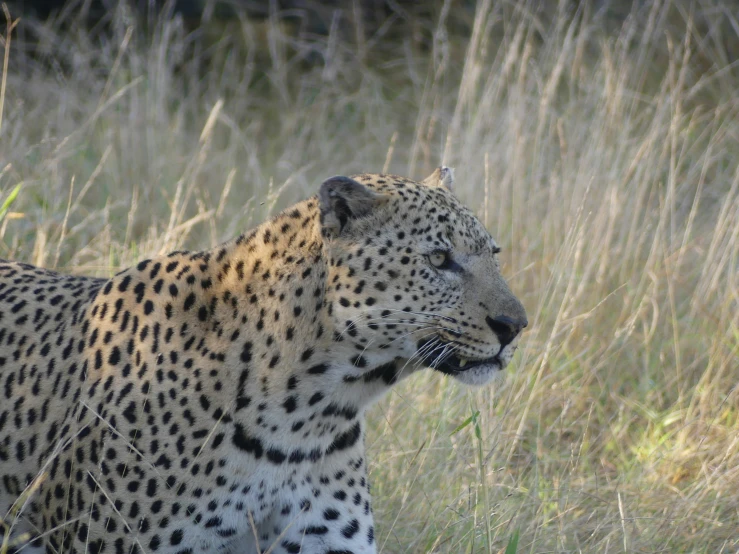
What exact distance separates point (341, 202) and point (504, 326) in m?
0.64

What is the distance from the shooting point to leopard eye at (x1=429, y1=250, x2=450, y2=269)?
3584mm

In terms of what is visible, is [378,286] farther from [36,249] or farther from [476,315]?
[36,249]

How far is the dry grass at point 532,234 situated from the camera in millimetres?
4672

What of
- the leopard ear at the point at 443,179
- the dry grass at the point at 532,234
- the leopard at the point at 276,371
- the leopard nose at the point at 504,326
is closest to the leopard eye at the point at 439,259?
the leopard at the point at 276,371

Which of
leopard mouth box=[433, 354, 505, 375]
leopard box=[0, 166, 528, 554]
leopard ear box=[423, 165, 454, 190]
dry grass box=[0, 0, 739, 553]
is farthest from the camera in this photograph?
dry grass box=[0, 0, 739, 553]

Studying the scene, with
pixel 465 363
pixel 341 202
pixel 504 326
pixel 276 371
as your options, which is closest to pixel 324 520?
pixel 276 371

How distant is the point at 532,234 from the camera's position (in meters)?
6.67

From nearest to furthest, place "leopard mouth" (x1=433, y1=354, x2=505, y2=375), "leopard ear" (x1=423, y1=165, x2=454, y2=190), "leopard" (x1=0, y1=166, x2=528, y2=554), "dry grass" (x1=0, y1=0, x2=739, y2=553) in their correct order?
"leopard" (x1=0, y1=166, x2=528, y2=554), "leopard mouth" (x1=433, y1=354, x2=505, y2=375), "leopard ear" (x1=423, y1=165, x2=454, y2=190), "dry grass" (x1=0, y1=0, x2=739, y2=553)

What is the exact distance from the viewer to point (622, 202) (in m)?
6.47

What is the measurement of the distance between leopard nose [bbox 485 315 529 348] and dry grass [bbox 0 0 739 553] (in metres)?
0.28

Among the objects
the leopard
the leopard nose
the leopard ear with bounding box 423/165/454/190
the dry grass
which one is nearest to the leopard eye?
the leopard

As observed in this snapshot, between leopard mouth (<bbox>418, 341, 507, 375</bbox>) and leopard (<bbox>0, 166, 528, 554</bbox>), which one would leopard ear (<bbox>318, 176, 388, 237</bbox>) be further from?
leopard mouth (<bbox>418, 341, 507, 375</bbox>)

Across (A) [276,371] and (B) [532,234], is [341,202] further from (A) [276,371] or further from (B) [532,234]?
(B) [532,234]

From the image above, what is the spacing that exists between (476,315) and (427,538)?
3.83ft
